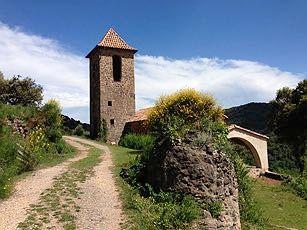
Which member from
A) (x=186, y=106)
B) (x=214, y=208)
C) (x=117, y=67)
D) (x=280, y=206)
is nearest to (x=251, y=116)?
(x=117, y=67)

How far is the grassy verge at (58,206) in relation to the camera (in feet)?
35.5

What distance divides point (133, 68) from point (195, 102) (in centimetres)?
A: 1332

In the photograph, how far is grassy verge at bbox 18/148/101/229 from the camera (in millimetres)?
10828

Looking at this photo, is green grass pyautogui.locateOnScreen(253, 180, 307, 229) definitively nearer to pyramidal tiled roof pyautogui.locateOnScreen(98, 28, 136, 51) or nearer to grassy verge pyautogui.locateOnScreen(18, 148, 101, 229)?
grassy verge pyautogui.locateOnScreen(18, 148, 101, 229)

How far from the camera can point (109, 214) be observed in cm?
1180

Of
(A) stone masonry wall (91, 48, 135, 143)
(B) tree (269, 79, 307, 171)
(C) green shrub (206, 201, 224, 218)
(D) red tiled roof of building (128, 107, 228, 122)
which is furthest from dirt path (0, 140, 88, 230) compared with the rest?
(B) tree (269, 79, 307, 171)

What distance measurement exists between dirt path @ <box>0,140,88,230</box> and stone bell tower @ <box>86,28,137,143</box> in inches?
722

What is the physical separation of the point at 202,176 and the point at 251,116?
149 feet

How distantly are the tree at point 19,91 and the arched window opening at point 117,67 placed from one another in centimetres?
799

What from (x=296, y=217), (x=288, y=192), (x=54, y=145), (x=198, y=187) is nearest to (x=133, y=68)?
(x=54, y=145)

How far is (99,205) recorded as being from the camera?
12.5 meters

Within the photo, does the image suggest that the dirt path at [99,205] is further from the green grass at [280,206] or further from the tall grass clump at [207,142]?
the green grass at [280,206]

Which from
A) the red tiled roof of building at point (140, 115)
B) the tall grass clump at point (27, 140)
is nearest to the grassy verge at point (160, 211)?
the tall grass clump at point (27, 140)

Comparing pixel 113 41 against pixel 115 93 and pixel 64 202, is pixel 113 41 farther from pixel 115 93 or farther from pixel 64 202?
pixel 64 202
